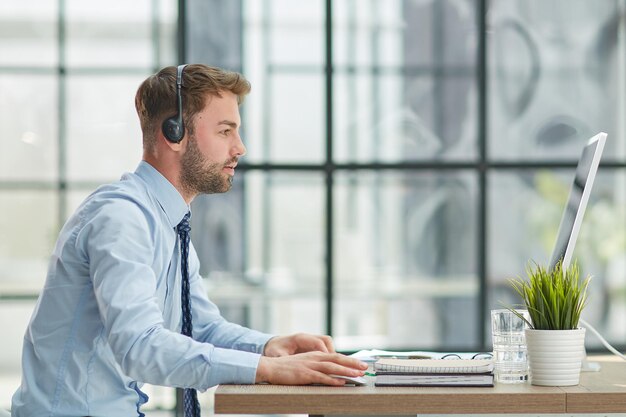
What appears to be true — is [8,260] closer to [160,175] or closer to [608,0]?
[160,175]

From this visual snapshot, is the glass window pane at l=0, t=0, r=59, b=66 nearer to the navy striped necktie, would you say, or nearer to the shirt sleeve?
the navy striped necktie

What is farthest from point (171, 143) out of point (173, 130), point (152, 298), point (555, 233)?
point (555, 233)

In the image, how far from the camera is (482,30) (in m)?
4.34

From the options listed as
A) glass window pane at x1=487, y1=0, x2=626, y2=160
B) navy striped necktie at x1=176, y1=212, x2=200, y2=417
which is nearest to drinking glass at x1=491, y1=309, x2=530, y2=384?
navy striped necktie at x1=176, y1=212, x2=200, y2=417

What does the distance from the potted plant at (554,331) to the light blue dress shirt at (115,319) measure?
1.93 feet

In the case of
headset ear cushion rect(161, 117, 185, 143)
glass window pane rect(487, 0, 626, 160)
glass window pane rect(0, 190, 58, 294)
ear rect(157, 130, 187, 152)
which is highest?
glass window pane rect(487, 0, 626, 160)

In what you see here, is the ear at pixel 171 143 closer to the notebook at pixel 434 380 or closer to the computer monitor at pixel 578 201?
the notebook at pixel 434 380

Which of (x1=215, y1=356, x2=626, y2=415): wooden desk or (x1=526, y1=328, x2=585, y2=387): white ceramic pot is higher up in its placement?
(x1=526, y1=328, x2=585, y2=387): white ceramic pot

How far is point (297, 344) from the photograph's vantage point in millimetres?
2424

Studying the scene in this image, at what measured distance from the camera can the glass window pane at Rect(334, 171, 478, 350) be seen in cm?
436

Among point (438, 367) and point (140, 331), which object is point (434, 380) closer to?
point (438, 367)

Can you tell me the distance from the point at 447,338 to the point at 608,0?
1.60m

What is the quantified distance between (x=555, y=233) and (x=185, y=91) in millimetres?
Result: 2363

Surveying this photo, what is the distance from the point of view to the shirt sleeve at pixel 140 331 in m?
2.04
